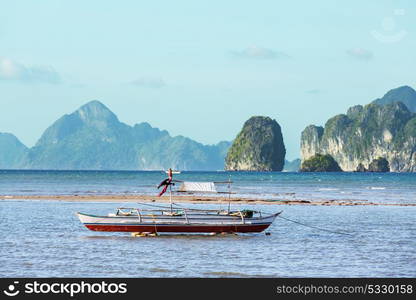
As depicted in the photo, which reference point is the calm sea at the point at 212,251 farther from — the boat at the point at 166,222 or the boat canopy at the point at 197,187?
the boat canopy at the point at 197,187

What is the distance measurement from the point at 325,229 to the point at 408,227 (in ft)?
22.2

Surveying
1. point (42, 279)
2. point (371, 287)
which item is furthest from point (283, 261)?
point (42, 279)

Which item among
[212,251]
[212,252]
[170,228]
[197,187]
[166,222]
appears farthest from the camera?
[197,187]

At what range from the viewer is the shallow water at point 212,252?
37250 millimetres

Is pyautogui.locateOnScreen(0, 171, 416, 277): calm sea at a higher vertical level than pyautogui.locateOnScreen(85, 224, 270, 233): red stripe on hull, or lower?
lower

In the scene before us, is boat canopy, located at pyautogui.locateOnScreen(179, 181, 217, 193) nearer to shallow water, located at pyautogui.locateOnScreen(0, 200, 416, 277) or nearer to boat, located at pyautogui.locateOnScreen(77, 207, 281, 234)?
boat, located at pyautogui.locateOnScreen(77, 207, 281, 234)

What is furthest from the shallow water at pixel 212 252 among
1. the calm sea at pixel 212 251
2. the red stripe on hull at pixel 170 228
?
the red stripe on hull at pixel 170 228

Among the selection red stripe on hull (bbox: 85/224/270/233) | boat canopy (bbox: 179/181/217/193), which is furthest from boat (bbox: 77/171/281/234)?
boat canopy (bbox: 179/181/217/193)

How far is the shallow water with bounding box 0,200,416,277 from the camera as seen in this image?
37.2m

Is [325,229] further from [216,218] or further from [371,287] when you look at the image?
[371,287]

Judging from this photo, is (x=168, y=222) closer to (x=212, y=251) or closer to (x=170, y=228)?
(x=170, y=228)

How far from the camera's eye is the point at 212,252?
44.7 m

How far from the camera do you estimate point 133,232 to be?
53938 mm

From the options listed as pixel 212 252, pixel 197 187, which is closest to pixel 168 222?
pixel 197 187
